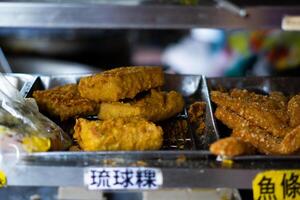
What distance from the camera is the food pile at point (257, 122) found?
5.01ft

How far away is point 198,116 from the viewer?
1.91 meters

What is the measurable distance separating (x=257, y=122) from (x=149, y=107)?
0.38m

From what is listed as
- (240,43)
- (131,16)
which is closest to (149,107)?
(131,16)

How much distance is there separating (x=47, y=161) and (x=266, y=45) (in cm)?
293

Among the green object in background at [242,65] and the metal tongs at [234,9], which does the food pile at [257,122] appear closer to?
the metal tongs at [234,9]

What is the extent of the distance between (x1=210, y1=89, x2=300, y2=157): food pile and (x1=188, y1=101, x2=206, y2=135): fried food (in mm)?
65

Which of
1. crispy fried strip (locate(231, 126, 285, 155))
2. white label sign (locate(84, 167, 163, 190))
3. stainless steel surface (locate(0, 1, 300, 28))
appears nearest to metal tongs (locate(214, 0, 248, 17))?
stainless steel surface (locate(0, 1, 300, 28))

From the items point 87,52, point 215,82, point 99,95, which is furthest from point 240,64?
point 99,95

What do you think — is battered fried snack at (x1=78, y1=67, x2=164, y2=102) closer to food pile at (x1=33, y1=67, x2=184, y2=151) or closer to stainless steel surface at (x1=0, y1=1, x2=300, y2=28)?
food pile at (x1=33, y1=67, x2=184, y2=151)

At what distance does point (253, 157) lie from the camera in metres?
1.51

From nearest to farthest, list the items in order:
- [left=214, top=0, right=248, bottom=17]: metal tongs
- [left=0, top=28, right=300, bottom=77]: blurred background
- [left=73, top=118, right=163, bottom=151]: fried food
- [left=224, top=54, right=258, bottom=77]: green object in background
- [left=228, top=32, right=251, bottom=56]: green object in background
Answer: [left=73, top=118, right=163, bottom=151]: fried food
[left=214, top=0, right=248, bottom=17]: metal tongs
[left=224, top=54, right=258, bottom=77]: green object in background
[left=0, top=28, right=300, bottom=77]: blurred background
[left=228, top=32, right=251, bottom=56]: green object in background

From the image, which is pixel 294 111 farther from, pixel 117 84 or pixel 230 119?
pixel 117 84

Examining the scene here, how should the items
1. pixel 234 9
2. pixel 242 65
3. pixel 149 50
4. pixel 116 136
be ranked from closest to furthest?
pixel 116 136 → pixel 234 9 → pixel 242 65 → pixel 149 50

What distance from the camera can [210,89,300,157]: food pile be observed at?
1526 mm
